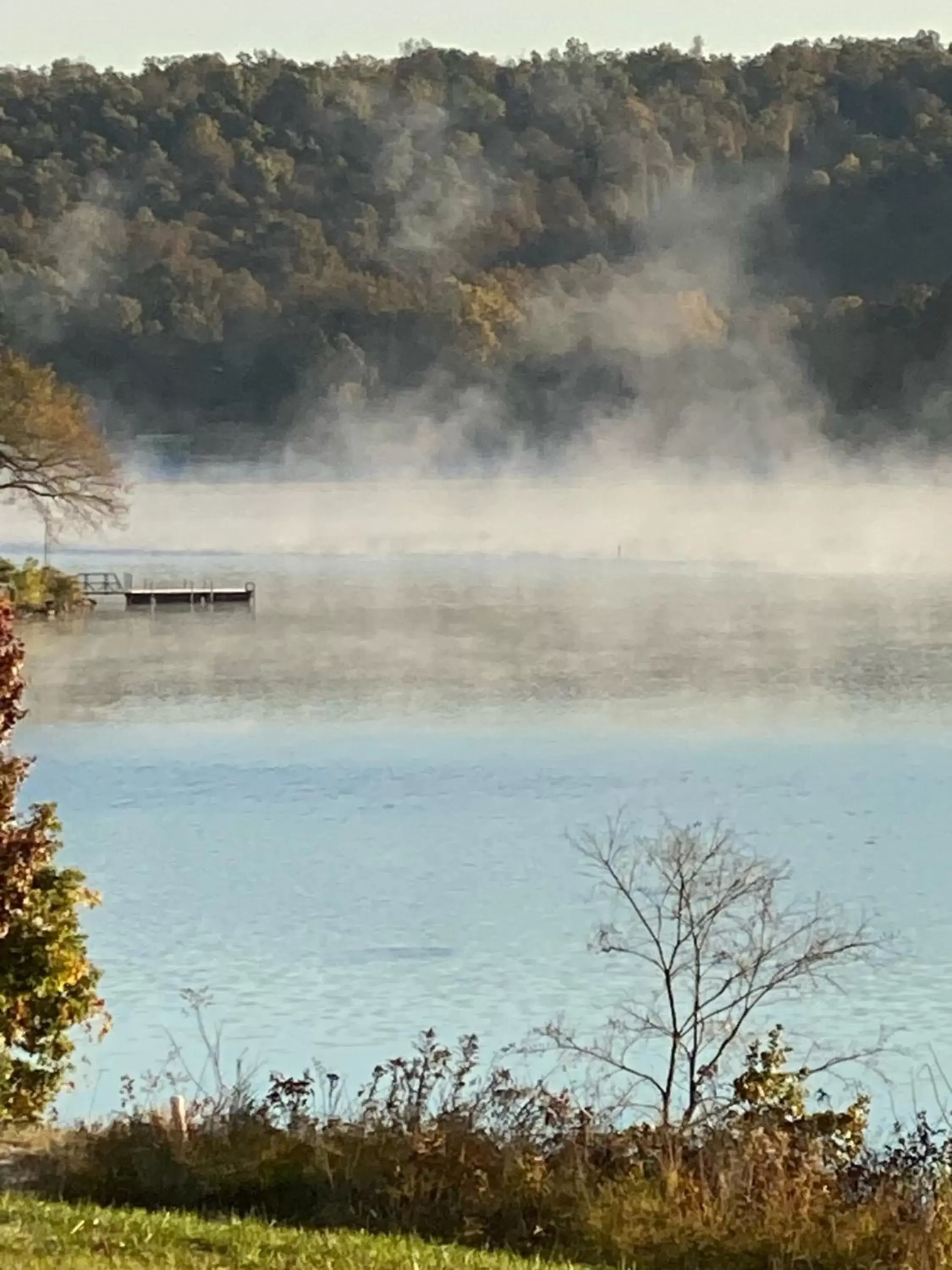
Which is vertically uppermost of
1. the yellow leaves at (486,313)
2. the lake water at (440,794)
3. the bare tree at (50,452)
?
the yellow leaves at (486,313)

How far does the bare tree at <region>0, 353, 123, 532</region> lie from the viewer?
68.6 meters

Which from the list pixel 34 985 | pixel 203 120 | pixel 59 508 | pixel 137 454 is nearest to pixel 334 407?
pixel 137 454

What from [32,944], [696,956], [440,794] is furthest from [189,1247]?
[440,794]

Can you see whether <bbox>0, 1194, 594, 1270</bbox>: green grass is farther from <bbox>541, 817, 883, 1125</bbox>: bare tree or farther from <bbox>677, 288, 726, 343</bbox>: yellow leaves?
<bbox>677, 288, 726, 343</bbox>: yellow leaves

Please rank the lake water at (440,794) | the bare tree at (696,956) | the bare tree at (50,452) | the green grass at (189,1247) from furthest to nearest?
the bare tree at (50,452)
the lake water at (440,794)
the bare tree at (696,956)
the green grass at (189,1247)

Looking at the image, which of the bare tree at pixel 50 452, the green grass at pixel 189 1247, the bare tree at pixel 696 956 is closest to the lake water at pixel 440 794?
the bare tree at pixel 696 956

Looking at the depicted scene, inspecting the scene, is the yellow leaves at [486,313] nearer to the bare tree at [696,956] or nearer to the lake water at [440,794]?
the lake water at [440,794]

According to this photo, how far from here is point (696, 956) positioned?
58.0 ft

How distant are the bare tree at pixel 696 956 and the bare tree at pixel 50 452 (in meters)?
40.9

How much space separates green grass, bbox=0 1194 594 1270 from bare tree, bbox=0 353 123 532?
195ft

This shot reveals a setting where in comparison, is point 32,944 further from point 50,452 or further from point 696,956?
point 50,452

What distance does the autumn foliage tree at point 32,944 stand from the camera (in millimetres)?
13742

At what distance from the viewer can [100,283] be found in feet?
368

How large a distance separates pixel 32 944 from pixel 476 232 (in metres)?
119
